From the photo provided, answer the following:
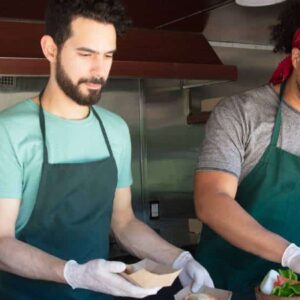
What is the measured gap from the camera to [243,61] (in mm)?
2986

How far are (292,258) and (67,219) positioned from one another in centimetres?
51

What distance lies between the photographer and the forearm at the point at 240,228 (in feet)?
3.85

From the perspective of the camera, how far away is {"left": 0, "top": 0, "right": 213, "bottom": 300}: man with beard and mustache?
1220mm

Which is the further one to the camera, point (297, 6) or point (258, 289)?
point (297, 6)

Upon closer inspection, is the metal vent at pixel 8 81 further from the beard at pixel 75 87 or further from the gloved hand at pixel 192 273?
the gloved hand at pixel 192 273

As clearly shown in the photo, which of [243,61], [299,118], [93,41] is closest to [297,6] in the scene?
[299,118]

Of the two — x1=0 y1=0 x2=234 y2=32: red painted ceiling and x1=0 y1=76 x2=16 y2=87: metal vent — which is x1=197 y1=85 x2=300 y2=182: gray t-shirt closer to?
x1=0 y1=0 x2=234 y2=32: red painted ceiling

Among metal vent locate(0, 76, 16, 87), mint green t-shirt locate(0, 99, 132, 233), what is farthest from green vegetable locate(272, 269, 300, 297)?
metal vent locate(0, 76, 16, 87)

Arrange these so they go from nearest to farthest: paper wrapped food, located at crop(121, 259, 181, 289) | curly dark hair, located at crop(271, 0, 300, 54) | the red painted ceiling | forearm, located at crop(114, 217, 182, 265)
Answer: paper wrapped food, located at crop(121, 259, 181, 289) → forearm, located at crop(114, 217, 182, 265) → curly dark hair, located at crop(271, 0, 300, 54) → the red painted ceiling

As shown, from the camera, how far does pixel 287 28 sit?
1429mm

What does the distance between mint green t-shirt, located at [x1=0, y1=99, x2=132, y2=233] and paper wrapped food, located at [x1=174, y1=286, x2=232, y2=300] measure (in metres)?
0.36

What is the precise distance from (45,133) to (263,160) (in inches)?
20.8

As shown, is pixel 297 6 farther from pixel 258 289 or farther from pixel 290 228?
pixel 258 289

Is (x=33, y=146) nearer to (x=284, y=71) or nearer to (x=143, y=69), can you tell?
(x=284, y=71)
